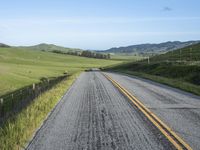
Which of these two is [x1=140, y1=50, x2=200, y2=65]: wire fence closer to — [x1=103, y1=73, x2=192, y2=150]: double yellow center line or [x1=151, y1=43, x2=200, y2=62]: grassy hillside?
[x1=151, y1=43, x2=200, y2=62]: grassy hillside

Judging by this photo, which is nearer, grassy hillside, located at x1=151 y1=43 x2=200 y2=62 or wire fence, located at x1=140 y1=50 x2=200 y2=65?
wire fence, located at x1=140 y1=50 x2=200 y2=65

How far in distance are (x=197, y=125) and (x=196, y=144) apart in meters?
2.42

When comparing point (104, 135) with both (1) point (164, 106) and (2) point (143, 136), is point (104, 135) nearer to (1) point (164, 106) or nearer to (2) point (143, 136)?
Result: (2) point (143, 136)

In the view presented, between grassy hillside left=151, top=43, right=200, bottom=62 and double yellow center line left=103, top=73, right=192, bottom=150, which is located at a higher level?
grassy hillside left=151, top=43, right=200, bottom=62

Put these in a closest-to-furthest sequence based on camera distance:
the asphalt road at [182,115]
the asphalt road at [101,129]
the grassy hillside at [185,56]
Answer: the asphalt road at [101,129] < the asphalt road at [182,115] < the grassy hillside at [185,56]

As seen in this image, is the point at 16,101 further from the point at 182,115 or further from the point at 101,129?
the point at 101,129

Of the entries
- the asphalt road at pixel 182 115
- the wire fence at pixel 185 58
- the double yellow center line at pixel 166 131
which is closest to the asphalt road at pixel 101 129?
the asphalt road at pixel 182 115

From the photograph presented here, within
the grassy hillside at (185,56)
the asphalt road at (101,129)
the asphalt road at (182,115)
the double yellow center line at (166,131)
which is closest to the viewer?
the double yellow center line at (166,131)

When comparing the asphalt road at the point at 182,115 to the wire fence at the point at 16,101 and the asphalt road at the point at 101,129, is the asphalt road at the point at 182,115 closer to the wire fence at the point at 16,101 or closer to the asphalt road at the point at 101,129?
the asphalt road at the point at 101,129

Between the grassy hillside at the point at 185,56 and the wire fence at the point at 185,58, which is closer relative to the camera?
the wire fence at the point at 185,58

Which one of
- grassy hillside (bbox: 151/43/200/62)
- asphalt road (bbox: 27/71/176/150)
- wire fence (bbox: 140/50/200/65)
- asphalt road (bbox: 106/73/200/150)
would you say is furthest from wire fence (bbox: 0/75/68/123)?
grassy hillside (bbox: 151/43/200/62)

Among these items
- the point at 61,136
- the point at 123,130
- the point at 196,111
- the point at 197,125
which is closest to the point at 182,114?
the point at 196,111

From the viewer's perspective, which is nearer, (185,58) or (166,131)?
(166,131)

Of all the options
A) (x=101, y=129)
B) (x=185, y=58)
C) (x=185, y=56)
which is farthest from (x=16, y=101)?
(x=185, y=56)
